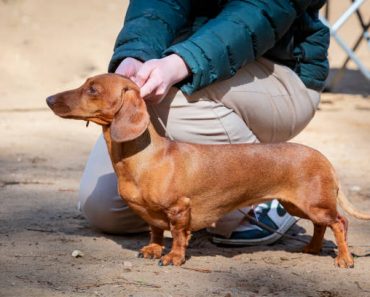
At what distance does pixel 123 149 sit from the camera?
281 centimetres

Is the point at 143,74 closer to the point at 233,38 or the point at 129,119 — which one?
the point at 129,119

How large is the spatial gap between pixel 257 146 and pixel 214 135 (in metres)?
0.36

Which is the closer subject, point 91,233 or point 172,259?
point 172,259

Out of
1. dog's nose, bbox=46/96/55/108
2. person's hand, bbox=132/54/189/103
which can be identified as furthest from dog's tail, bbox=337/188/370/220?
dog's nose, bbox=46/96/55/108

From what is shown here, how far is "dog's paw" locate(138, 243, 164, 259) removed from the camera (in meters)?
3.00

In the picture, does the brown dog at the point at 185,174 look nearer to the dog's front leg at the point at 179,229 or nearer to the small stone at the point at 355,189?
the dog's front leg at the point at 179,229

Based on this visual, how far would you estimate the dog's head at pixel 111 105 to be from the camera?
2.68m

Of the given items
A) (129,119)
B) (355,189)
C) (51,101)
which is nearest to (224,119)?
(129,119)

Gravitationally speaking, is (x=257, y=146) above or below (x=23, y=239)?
above

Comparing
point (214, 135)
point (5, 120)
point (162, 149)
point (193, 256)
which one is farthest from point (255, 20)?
point (5, 120)

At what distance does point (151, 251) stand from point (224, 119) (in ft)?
2.05

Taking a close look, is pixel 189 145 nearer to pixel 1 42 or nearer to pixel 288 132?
pixel 288 132

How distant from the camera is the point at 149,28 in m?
3.32

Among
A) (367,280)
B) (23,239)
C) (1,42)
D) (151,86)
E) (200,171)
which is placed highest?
(151,86)
